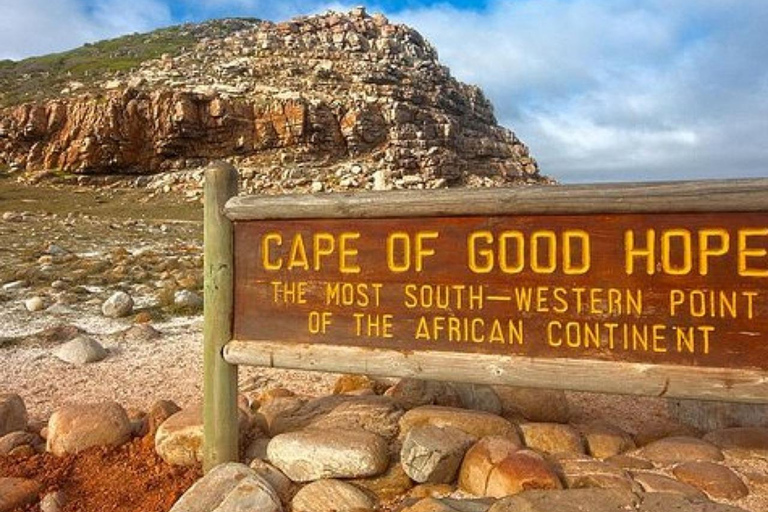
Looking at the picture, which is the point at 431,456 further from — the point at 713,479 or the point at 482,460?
the point at 713,479

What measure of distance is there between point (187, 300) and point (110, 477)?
227 inches

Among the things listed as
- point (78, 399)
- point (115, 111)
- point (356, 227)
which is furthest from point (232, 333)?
point (115, 111)

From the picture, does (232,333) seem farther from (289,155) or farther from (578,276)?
(289,155)

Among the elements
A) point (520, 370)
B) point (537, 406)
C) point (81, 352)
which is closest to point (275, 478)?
point (520, 370)

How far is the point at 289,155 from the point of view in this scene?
4716 centimetres

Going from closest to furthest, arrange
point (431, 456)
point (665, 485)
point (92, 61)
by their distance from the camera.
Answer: point (665, 485) < point (431, 456) < point (92, 61)

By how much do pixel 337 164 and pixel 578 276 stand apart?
44589 millimetres

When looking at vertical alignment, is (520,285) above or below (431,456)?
above

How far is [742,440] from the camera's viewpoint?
420cm

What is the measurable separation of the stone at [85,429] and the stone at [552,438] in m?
3.00

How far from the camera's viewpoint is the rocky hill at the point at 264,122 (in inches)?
1821

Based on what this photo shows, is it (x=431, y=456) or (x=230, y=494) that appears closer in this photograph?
(x=230, y=494)

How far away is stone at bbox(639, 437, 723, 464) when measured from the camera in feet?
12.7

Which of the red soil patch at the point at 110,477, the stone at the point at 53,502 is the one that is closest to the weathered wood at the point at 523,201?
the red soil patch at the point at 110,477
